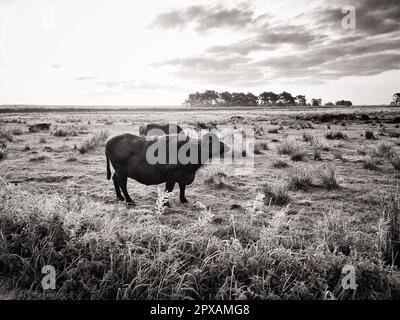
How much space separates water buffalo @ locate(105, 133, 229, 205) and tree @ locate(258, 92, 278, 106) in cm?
13451

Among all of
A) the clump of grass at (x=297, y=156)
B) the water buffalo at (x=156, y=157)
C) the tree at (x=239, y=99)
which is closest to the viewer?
the water buffalo at (x=156, y=157)

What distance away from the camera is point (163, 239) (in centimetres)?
412

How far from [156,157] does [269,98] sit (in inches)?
5344

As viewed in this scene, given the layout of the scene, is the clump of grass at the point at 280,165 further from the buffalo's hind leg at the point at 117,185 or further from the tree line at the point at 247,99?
the tree line at the point at 247,99

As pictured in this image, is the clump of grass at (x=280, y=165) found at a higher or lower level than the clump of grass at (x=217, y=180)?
higher

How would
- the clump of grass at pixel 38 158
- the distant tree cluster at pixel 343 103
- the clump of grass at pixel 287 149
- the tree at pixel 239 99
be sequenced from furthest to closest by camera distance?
1. the tree at pixel 239 99
2. the distant tree cluster at pixel 343 103
3. the clump of grass at pixel 287 149
4. the clump of grass at pixel 38 158

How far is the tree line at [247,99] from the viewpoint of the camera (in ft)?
437

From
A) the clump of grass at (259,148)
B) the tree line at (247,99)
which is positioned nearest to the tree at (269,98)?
the tree line at (247,99)

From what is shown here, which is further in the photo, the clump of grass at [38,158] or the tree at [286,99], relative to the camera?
the tree at [286,99]

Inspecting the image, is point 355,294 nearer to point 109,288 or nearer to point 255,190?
point 109,288

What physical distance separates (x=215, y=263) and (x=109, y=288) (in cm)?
135

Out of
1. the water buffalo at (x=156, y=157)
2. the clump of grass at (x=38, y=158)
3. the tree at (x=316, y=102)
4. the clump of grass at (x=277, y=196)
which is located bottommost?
the clump of grass at (x=277, y=196)
